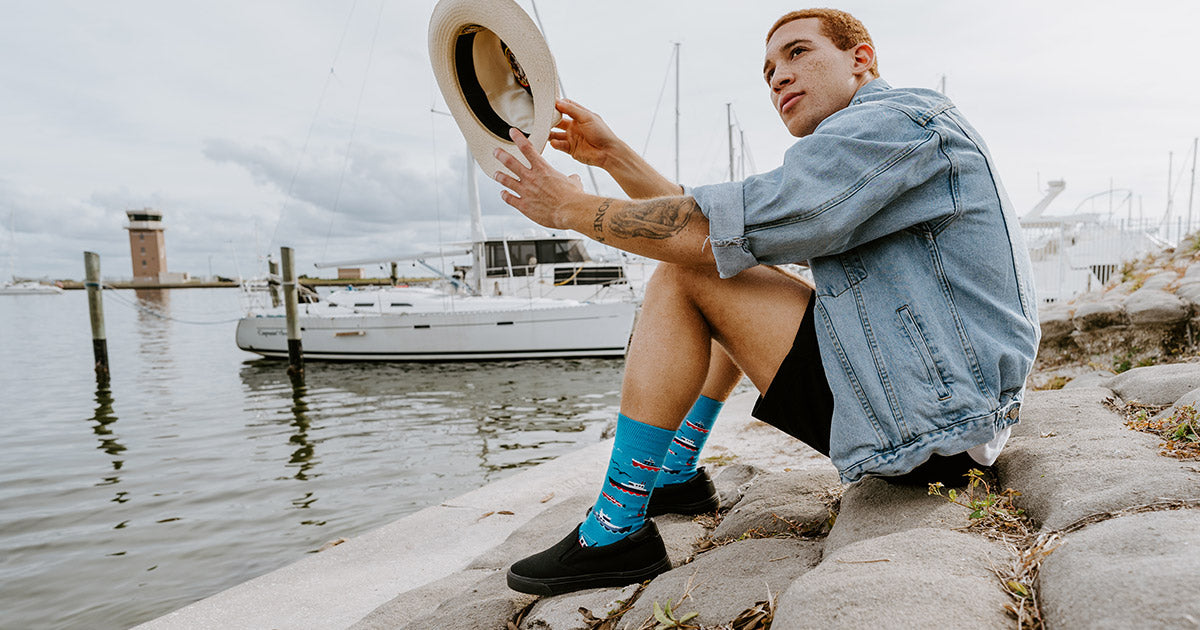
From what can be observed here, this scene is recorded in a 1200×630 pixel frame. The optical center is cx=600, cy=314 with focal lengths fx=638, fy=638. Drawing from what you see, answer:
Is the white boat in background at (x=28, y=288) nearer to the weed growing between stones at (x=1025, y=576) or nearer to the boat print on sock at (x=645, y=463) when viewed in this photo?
the boat print on sock at (x=645, y=463)

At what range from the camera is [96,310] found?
1368 centimetres

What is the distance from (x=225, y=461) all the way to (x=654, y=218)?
6.65 meters

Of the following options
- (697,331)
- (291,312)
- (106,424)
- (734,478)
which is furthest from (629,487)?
(291,312)

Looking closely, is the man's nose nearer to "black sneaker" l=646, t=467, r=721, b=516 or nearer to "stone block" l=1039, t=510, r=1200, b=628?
"stone block" l=1039, t=510, r=1200, b=628

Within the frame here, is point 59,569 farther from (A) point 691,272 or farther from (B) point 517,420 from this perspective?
(B) point 517,420

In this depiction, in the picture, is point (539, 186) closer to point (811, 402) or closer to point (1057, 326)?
point (811, 402)

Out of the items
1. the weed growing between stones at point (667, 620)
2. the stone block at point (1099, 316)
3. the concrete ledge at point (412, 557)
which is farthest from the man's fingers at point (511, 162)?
the stone block at point (1099, 316)

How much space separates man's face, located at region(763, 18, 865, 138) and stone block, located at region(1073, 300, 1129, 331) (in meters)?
4.17

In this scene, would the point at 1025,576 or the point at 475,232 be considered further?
the point at 475,232

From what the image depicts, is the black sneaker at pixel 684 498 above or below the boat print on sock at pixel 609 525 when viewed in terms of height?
below

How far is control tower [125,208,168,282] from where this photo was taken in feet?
285

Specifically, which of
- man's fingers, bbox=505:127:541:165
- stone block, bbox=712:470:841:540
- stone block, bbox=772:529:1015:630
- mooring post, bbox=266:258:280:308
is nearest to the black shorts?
stone block, bbox=772:529:1015:630

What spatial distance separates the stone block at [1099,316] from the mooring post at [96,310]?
1579cm

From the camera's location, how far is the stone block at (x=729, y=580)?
1273mm
